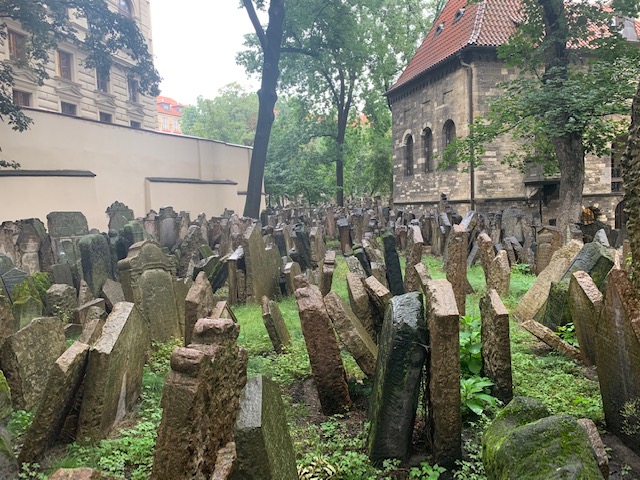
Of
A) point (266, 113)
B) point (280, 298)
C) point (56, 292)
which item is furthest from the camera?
point (266, 113)

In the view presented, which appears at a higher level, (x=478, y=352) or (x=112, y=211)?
(x=112, y=211)

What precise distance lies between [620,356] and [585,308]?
33.3 inches

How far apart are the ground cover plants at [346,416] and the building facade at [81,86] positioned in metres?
21.1

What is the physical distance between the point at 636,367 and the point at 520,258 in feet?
24.5

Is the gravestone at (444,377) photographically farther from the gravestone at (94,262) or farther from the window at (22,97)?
the window at (22,97)

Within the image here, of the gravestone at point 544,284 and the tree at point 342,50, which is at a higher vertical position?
the tree at point 342,50

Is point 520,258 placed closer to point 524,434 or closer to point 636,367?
point 636,367

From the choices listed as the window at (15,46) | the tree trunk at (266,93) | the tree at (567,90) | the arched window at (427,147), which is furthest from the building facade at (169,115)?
the tree at (567,90)

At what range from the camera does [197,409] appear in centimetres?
227

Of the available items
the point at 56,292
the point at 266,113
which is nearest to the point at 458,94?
the point at 266,113

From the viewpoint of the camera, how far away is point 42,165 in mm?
16141

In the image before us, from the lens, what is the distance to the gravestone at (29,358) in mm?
3770

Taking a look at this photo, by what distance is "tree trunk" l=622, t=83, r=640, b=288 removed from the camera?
304 centimetres

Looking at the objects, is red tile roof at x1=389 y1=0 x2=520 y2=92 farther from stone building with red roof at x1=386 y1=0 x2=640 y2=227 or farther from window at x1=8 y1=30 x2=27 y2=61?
window at x1=8 y1=30 x2=27 y2=61
